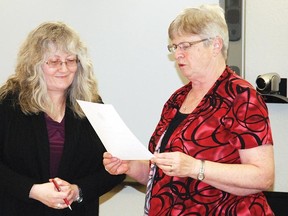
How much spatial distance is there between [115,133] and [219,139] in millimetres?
376

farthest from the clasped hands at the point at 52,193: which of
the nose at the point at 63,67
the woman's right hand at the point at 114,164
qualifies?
the nose at the point at 63,67

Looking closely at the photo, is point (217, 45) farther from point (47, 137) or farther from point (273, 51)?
point (273, 51)

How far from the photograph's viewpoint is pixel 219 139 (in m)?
1.86

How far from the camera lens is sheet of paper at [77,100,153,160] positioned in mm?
1810

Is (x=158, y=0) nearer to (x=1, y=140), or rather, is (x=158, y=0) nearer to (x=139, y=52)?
(x=139, y=52)

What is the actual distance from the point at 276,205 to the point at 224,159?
46.8 inches

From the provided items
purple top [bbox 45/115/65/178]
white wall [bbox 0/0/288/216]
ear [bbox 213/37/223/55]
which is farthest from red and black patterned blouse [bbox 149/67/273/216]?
white wall [bbox 0/0/288/216]

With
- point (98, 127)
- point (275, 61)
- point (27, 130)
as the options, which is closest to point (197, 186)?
point (98, 127)

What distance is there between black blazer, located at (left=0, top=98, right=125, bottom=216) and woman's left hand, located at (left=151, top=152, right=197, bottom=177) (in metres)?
0.59

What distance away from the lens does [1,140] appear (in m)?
→ 2.22

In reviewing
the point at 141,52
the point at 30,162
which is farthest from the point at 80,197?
the point at 141,52

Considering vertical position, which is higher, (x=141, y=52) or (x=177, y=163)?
(x=141, y=52)

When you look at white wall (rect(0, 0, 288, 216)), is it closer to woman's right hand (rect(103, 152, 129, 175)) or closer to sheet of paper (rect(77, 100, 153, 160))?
woman's right hand (rect(103, 152, 129, 175))

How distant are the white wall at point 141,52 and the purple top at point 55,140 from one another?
0.76 m
